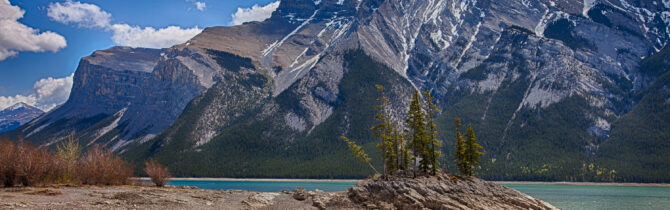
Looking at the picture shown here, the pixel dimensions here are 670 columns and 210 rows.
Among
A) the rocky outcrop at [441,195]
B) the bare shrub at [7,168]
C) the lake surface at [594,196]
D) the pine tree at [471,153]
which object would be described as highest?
the pine tree at [471,153]

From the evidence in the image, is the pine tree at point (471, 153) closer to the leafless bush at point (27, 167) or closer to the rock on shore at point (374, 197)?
the rock on shore at point (374, 197)

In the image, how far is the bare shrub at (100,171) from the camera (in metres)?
65.0

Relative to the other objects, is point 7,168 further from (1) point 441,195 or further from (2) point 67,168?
(1) point 441,195

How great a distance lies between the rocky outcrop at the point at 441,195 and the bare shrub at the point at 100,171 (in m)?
36.5

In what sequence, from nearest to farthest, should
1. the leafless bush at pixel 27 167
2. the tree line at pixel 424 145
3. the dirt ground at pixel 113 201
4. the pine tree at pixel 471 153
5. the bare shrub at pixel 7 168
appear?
the dirt ground at pixel 113 201, the bare shrub at pixel 7 168, the leafless bush at pixel 27 167, the tree line at pixel 424 145, the pine tree at pixel 471 153

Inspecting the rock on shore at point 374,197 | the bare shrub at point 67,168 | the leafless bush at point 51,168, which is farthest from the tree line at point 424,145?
the bare shrub at point 67,168

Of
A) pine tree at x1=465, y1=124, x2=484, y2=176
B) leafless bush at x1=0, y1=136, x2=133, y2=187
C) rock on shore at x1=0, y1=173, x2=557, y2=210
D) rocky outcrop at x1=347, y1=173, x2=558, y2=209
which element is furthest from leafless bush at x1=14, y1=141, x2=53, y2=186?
pine tree at x1=465, y1=124, x2=484, y2=176

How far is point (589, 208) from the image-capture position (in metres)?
75.9

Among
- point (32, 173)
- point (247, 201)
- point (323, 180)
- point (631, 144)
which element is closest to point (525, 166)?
point (631, 144)

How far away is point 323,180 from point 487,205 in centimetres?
14236

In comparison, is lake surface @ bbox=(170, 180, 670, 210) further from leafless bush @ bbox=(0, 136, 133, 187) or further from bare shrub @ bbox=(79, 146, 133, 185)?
leafless bush @ bbox=(0, 136, 133, 187)

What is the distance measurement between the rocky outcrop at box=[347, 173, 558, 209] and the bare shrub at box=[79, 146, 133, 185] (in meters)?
36.5

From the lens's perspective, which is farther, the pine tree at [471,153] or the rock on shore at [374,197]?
the pine tree at [471,153]

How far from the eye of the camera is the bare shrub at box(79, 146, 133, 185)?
65000 mm
